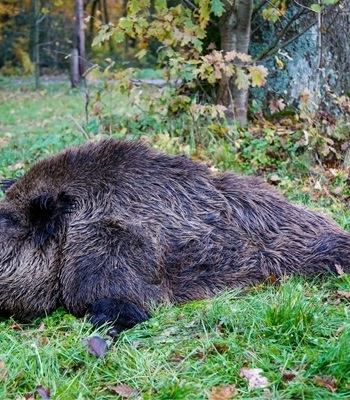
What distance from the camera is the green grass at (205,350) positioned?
316 centimetres

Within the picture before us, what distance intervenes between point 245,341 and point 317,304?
593mm

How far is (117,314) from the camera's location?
13.5 ft

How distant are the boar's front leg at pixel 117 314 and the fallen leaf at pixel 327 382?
142 centimetres

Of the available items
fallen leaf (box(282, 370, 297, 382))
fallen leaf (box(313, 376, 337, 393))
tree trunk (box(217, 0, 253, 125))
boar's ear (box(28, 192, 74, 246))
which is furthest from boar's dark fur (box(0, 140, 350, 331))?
tree trunk (box(217, 0, 253, 125))

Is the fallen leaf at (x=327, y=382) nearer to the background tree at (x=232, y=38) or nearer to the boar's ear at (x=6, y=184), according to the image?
the boar's ear at (x=6, y=184)

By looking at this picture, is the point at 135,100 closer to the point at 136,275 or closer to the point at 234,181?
the point at 234,181

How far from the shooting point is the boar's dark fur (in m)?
4.36

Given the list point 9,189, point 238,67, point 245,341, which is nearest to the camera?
point 245,341

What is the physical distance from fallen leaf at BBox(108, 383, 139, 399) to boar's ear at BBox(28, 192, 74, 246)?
1.58 metres

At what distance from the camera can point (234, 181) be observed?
507cm

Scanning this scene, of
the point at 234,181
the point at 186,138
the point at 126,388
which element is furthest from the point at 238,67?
the point at 126,388

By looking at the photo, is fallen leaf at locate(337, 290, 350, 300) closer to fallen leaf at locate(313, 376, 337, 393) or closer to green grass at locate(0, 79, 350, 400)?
green grass at locate(0, 79, 350, 400)

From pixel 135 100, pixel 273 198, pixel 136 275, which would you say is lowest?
pixel 136 275

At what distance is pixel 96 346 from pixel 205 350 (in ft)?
2.16
